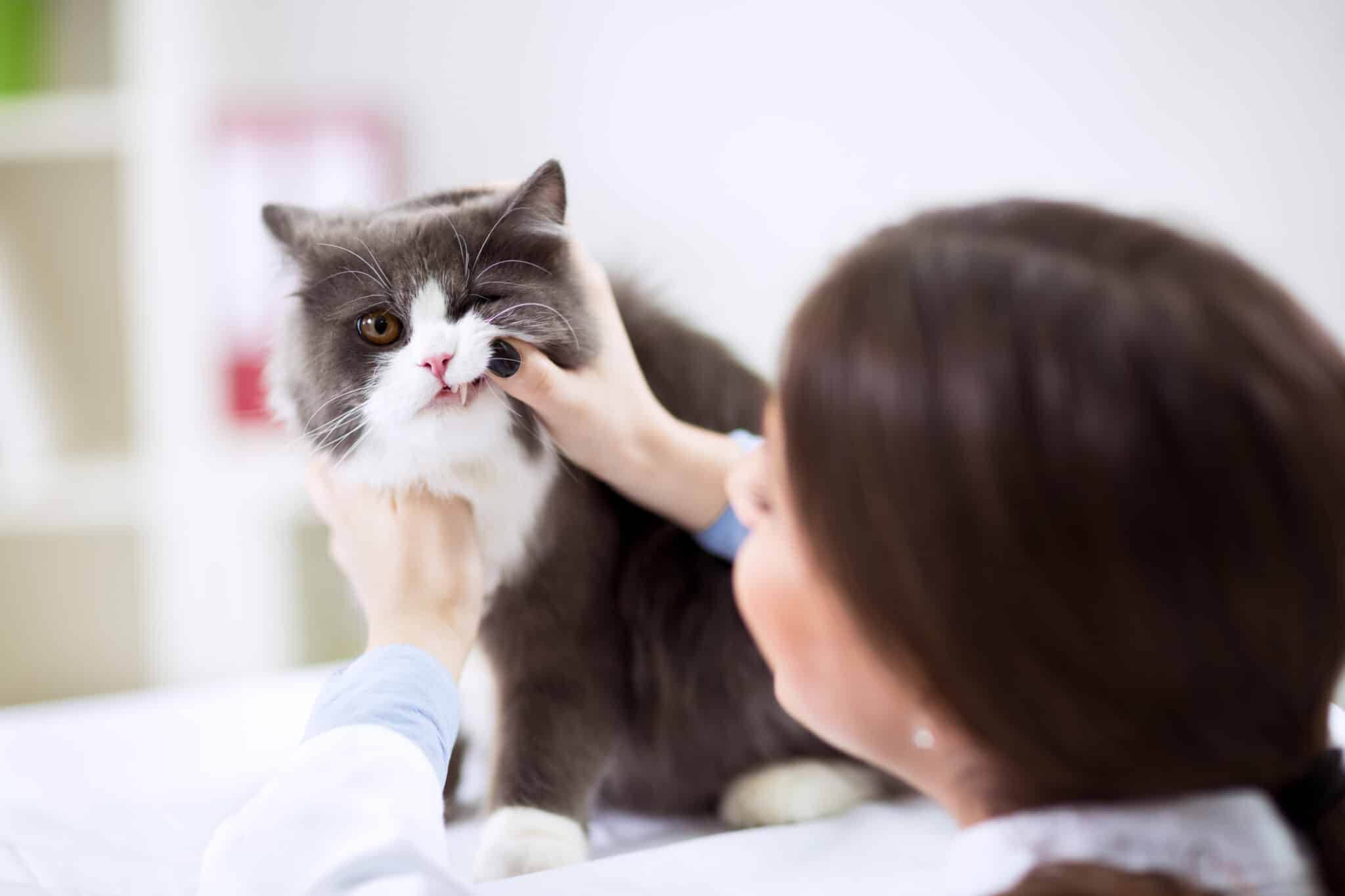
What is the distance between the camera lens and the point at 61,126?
6.61 feet

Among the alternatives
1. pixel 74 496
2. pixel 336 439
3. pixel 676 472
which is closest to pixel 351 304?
pixel 336 439

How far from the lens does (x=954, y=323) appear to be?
0.54 m

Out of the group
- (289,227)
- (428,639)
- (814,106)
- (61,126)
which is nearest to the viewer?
(428,639)

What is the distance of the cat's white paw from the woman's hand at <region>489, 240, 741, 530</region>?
261 mm

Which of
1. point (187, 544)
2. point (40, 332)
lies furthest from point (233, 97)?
point (187, 544)

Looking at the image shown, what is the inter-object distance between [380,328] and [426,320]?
52 millimetres

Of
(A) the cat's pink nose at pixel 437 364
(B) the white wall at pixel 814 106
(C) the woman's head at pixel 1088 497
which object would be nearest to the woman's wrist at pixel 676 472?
(A) the cat's pink nose at pixel 437 364

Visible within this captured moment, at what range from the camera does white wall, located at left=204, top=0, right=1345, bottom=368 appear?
1.95m

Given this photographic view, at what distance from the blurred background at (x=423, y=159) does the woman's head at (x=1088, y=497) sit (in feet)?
4.58

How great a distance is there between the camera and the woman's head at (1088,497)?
0.51m

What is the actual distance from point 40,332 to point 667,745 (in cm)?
171

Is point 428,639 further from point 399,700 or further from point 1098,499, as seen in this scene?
point 1098,499

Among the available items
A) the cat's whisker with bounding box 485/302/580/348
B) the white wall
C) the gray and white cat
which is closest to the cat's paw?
the gray and white cat

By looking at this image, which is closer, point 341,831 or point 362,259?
point 341,831
